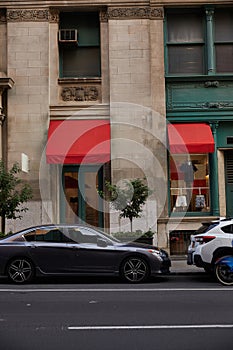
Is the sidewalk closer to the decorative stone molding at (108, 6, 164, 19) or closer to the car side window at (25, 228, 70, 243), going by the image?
the car side window at (25, 228, 70, 243)

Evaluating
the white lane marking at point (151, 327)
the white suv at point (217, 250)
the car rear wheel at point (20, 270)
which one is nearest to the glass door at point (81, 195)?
the car rear wheel at point (20, 270)

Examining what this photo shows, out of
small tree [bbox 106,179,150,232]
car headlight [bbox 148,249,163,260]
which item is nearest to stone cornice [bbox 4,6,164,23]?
small tree [bbox 106,179,150,232]

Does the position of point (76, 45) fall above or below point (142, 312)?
above

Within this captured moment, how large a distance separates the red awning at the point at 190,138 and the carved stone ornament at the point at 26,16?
6294 millimetres

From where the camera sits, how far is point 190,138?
18.4 metres

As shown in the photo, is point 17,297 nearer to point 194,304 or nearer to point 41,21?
point 194,304

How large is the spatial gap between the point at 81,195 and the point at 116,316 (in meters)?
11.0

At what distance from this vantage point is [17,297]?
10.7 m

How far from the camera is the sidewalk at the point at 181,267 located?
14802 millimetres

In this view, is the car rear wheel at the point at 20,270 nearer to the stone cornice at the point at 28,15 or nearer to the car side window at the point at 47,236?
the car side window at the point at 47,236

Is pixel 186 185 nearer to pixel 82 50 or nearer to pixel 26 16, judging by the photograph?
pixel 82 50

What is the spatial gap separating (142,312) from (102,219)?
1033 cm

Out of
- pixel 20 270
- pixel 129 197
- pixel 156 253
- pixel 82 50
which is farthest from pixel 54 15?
pixel 156 253

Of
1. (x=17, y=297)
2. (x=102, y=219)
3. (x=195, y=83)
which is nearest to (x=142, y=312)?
(x=17, y=297)
